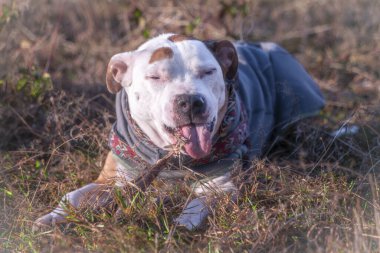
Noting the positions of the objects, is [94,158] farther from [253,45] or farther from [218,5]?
[218,5]

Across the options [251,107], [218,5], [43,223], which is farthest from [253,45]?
[43,223]

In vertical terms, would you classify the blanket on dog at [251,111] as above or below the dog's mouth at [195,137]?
below

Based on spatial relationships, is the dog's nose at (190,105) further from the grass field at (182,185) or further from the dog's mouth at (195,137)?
the grass field at (182,185)

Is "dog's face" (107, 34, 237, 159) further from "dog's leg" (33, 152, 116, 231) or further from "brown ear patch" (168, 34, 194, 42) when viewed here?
"dog's leg" (33, 152, 116, 231)

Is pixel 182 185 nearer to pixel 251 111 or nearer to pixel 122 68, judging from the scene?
pixel 122 68

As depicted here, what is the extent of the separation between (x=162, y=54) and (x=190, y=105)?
16.0 inches

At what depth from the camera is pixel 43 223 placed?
3.48 meters

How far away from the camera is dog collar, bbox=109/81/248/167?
3.84 m

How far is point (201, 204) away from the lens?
3500mm

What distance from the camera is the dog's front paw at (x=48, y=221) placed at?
341cm

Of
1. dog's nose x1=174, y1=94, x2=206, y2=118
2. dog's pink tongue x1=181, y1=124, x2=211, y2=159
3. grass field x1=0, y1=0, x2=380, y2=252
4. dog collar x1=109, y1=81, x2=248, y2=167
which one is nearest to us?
grass field x1=0, y1=0, x2=380, y2=252

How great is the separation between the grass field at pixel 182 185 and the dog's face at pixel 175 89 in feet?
1.05

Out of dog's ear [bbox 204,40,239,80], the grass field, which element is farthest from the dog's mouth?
dog's ear [bbox 204,40,239,80]

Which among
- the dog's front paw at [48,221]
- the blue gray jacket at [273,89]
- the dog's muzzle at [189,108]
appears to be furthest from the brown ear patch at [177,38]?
the dog's front paw at [48,221]
